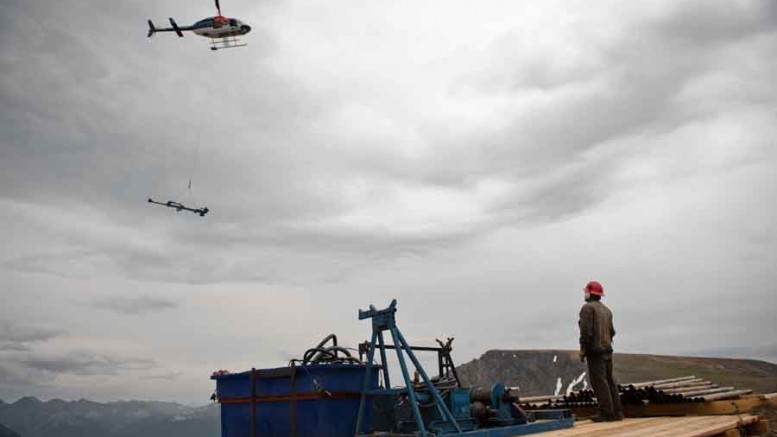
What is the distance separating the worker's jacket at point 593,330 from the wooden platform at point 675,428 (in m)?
1.42

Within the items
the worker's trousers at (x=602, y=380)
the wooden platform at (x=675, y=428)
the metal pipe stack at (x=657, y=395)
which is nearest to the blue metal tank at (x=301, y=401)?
the wooden platform at (x=675, y=428)

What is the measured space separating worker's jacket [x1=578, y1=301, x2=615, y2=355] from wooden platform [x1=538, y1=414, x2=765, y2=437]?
1.42m

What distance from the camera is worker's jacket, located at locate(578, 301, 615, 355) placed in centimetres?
1190

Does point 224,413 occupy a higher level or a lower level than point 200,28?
lower

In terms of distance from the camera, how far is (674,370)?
2778 inches

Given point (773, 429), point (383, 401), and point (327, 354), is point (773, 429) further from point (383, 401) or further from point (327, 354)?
point (327, 354)

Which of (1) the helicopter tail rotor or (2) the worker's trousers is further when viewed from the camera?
(1) the helicopter tail rotor

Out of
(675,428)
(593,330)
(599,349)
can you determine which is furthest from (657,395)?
(675,428)

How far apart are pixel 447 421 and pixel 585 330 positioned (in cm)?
360

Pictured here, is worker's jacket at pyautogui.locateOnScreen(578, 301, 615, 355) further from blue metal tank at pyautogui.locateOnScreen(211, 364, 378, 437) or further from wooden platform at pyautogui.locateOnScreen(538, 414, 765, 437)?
blue metal tank at pyautogui.locateOnScreen(211, 364, 378, 437)

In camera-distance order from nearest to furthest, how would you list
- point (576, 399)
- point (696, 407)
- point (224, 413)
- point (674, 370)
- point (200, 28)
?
1. point (224, 413)
2. point (696, 407)
3. point (576, 399)
4. point (200, 28)
5. point (674, 370)

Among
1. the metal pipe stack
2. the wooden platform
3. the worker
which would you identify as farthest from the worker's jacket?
the metal pipe stack

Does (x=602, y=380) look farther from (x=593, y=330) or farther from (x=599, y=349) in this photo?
(x=593, y=330)

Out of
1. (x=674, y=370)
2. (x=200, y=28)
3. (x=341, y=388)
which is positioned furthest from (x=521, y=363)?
(x=341, y=388)
